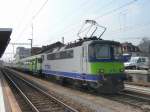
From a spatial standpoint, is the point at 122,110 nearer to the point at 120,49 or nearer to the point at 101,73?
the point at 101,73

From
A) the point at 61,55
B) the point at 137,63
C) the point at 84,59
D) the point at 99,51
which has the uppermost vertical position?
the point at 61,55

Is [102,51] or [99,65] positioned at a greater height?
[102,51]

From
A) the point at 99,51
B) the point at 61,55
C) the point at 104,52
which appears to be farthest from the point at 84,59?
the point at 61,55

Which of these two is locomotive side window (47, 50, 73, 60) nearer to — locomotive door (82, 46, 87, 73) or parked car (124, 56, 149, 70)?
locomotive door (82, 46, 87, 73)

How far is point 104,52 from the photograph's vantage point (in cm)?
1784

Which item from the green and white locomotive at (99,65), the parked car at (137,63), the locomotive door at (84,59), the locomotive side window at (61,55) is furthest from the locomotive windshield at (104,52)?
the parked car at (137,63)

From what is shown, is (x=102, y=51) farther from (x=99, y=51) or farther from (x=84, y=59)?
(x=84, y=59)

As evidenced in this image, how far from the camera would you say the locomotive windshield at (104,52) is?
57.5 ft

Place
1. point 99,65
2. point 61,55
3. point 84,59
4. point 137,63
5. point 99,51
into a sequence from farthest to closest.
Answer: point 137,63, point 61,55, point 84,59, point 99,51, point 99,65

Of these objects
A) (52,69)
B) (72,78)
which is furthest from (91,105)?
(52,69)

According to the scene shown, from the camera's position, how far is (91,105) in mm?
14094

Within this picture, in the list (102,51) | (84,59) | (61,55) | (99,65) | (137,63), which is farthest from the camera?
(137,63)

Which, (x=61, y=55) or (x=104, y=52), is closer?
(x=104, y=52)

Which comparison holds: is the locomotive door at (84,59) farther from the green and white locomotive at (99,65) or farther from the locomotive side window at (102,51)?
the locomotive side window at (102,51)
